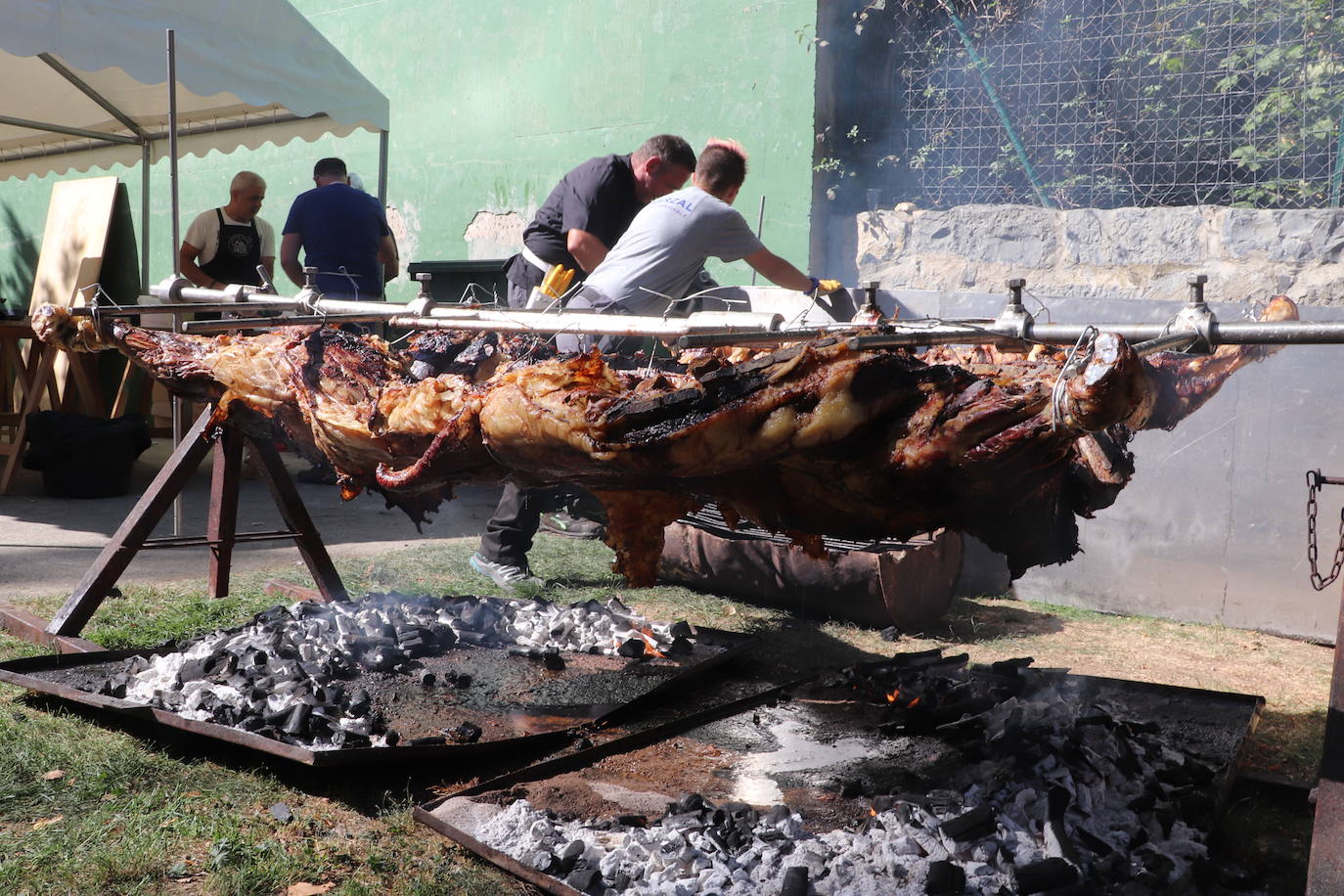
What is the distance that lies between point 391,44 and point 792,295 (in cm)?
593

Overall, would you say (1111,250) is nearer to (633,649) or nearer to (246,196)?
(633,649)

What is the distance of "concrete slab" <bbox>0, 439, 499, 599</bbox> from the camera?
6.04 m

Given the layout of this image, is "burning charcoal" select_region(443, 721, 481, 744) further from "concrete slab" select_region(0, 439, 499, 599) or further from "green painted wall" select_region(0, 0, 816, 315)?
"green painted wall" select_region(0, 0, 816, 315)

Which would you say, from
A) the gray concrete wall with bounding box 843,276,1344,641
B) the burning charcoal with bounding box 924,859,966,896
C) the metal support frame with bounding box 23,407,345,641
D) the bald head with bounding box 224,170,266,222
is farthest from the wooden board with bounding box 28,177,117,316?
the burning charcoal with bounding box 924,859,966,896

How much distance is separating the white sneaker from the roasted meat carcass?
8.62 ft

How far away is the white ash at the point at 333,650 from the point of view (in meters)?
3.53

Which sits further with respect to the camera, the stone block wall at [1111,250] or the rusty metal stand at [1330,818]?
the stone block wall at [1111,250]

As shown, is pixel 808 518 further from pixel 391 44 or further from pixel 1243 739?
pixel 391 44

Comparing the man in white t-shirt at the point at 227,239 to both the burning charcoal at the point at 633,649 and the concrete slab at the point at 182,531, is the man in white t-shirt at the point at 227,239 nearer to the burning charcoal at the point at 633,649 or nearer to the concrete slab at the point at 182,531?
the concrete slab at the point at 182,531

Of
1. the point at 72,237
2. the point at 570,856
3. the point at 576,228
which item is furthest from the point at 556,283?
the point at 72,237

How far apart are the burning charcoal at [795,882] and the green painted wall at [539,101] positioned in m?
5.30

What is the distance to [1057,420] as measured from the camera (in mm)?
1997

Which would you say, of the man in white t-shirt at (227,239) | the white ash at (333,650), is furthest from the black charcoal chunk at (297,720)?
the man in white t-shirt at (227,239)

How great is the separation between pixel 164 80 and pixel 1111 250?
6.21 m
